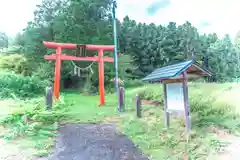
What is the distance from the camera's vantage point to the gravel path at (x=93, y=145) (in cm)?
235

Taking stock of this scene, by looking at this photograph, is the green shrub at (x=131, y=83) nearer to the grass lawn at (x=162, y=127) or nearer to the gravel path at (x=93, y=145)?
the grass lawn at (x=162, y=127)

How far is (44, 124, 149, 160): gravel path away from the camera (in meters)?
2.35

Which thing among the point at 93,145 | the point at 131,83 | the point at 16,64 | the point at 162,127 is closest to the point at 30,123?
the point at 93,145

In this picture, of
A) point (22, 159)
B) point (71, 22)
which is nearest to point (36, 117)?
point (22, 159)

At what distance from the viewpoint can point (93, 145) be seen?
8.88 ft

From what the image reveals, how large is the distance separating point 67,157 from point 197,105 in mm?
2351

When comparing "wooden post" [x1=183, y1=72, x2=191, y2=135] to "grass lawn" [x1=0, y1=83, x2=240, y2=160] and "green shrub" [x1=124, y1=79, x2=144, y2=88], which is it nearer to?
"grass lawn" [x1=0, y1=83, x2=240, y2=160]

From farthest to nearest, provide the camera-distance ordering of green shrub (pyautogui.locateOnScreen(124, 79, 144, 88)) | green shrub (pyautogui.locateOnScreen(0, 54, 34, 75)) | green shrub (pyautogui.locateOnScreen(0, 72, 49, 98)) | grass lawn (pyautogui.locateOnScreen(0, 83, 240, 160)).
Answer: green shrub (pyautogui.locateOnScreen(0, 54, 34, 75))
green shrub (pyautogui.locateOnScreen(124, 79, 144, 88))
green shrub (pyautogui.locateOnScreen(0, 72, 49, 98))
grass lawn (pyautogui.locateOnScreen(0, 83, 240, 160))

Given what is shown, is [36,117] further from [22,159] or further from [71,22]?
[71,22]

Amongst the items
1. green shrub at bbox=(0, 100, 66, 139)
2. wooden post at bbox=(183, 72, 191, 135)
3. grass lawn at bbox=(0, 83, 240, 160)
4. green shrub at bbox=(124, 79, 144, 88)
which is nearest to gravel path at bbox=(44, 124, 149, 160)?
grass lawn at bbox=(0, 83, 240, 160)

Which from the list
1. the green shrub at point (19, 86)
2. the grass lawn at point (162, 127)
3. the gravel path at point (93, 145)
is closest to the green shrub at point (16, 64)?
the green shrub at point (19, 86)

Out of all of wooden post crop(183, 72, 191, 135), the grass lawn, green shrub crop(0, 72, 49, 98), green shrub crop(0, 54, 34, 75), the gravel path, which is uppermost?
green shrub crop(0, 54, 34, 75)

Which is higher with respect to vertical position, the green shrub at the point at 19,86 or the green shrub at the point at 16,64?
the green shrub at the point at 16,64

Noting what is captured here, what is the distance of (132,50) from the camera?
8.90m
